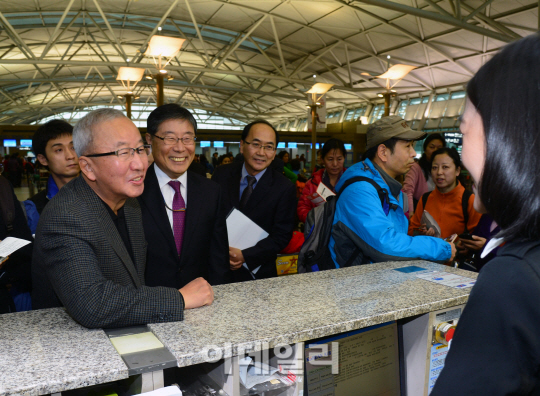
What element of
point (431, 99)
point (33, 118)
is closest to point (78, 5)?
point (431, 99)

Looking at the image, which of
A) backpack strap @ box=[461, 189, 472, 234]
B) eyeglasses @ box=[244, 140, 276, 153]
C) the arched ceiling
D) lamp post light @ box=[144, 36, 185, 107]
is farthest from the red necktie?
lamp post light @ box=[144, 36, 185, 107]

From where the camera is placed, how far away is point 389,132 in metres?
2.62

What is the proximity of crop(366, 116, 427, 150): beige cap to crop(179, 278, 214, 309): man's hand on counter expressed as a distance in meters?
1.49

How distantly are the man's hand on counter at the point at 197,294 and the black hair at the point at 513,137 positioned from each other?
3.70ft

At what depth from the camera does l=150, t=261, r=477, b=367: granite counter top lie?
4.44 feet

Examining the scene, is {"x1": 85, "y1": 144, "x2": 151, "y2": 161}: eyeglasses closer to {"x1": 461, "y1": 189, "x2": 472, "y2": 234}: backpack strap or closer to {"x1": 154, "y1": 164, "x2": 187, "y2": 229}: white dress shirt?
{"x1": 154, "y1": 164, "x2": 187, "y2": 229}: white dress shirt

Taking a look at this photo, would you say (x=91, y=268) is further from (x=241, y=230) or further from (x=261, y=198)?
(x=261, y=198)

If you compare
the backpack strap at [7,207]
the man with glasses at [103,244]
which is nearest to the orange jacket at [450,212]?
the man with glasses at [103,244]

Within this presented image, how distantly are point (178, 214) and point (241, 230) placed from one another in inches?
26.4

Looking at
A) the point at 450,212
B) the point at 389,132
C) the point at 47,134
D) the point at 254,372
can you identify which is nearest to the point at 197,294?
the point at 254,372

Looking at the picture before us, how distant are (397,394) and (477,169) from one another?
4.66ft

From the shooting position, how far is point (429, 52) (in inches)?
874

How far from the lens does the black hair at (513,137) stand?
745mm

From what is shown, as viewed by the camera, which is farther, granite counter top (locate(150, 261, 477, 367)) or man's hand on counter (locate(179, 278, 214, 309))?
man's hand on counter (locate(179, 278, 214, 309))
